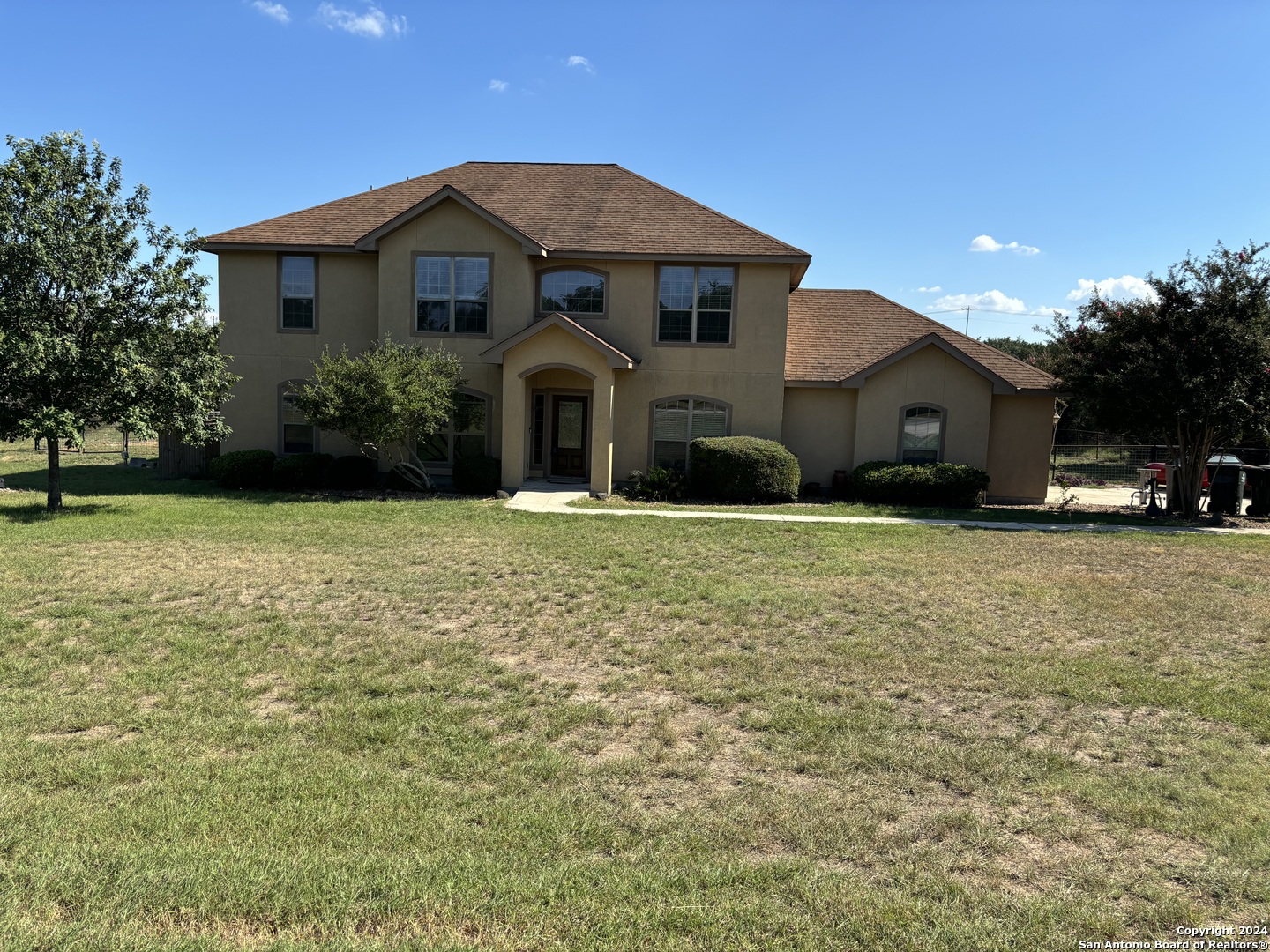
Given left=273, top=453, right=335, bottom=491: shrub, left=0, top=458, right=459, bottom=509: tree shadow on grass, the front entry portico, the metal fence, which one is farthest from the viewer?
the metal fence

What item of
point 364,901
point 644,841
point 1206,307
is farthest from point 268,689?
Answer: point 1206,307

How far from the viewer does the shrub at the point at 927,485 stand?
697 inches

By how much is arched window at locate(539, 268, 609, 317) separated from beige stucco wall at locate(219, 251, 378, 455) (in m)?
4.29

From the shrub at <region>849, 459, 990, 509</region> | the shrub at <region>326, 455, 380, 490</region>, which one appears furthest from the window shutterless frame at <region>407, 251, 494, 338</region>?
the shrub at <region>849, 459, 990, 509</region>

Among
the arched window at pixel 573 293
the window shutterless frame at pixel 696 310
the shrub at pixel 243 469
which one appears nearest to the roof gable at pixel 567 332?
the arched window at pixel 573 293

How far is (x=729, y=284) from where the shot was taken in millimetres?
19188

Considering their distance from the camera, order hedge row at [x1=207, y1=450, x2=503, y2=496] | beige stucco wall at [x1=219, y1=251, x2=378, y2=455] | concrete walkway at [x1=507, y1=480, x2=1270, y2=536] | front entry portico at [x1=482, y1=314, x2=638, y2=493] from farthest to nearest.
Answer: beige stucco wall at [x1=219, y1=251, x2=378, y2=455], hedge row at [x1=207, y1=450, x2=503, y2=496], front entry portico at [x1=482, y1=314, x2=638, y2=493], concrete walkway at [x1=507, y1=480, x2=1270, y2=536]

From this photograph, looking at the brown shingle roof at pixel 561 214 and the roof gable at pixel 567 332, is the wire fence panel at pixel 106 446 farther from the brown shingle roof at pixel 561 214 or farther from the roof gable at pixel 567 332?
the roof gable at pixel 567 332

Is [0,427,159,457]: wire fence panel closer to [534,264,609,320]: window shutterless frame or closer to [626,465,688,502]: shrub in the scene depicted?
[534,264,609,320]: window shutterless frame

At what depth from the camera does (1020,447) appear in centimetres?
1970

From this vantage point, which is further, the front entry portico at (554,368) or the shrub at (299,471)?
the shrub at (299,471)

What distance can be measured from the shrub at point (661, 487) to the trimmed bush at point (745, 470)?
1.56 ft

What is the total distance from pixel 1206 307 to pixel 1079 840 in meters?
16.1

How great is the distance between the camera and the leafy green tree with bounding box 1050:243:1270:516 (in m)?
15.9
